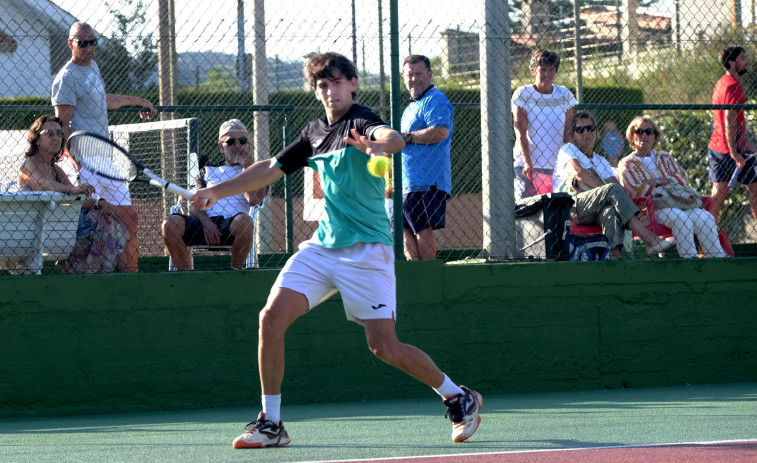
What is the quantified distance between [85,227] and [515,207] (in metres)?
2.87

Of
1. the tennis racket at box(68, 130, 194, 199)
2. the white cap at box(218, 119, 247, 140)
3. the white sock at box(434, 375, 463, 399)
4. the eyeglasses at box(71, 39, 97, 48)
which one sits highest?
the eyeglasses at box(71, 39, 97, 48)

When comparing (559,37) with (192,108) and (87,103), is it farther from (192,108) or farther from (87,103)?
(87,103)

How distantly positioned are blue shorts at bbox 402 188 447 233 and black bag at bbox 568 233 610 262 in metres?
0.93

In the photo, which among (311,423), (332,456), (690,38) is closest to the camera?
(332,456)

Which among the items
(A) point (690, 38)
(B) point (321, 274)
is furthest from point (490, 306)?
(A) point (690, 38)

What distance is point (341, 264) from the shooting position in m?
4.98

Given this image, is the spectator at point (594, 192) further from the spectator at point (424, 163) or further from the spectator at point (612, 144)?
the spectator at point (612, 144)

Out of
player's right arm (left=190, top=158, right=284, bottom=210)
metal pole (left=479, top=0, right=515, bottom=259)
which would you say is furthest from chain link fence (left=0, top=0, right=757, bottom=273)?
player's right arm (left=190, top=158, right=284, bottom=210)

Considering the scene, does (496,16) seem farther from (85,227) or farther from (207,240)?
(85,227)

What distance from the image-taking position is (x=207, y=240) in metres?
7.40

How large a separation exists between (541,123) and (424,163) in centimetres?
126

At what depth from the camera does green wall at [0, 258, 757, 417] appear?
260 inches

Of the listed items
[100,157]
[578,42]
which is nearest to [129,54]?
[100,157]

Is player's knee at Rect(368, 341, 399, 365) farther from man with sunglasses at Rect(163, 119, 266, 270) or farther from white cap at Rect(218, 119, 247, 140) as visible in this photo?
white cap at Rect(218, 119, 247, 140)
